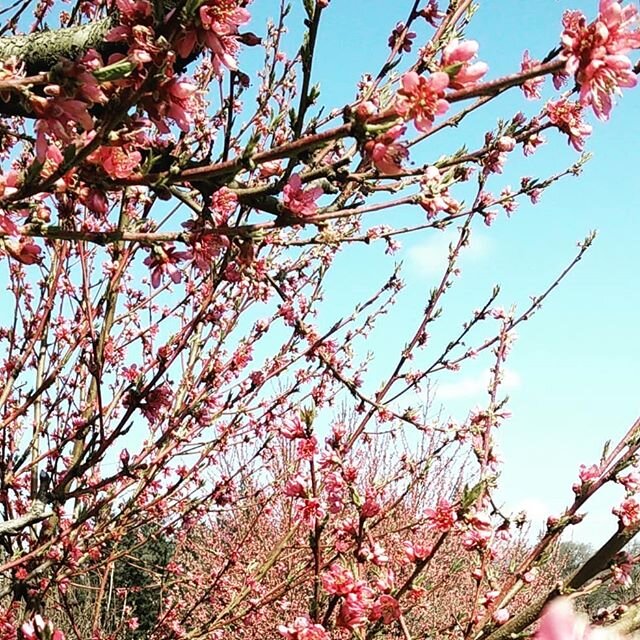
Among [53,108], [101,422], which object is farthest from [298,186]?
A: [101,422]

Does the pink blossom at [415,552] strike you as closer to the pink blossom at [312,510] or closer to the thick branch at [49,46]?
the pink blossom at [312,510]

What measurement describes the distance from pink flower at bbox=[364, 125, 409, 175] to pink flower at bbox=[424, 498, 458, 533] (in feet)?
3.98

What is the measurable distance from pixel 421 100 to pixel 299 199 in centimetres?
36

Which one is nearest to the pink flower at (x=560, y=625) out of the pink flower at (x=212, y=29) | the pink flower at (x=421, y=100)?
the pink flower at (x=421, y=100)

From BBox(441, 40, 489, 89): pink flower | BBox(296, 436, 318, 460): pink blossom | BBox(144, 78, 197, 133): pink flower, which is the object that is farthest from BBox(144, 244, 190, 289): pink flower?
BBox(296, 436, 318, 460): pink blossom

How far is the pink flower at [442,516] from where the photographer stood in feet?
6.85

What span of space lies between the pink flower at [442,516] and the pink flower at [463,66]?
1.34 meters

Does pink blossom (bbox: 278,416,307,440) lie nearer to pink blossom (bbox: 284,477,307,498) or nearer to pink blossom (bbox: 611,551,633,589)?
pink blossom (bbox: 284,477,307,498)

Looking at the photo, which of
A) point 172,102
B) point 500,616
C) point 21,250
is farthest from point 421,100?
point 500,616

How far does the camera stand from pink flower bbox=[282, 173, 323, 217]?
1420 millimetres

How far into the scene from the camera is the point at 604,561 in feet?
5.34

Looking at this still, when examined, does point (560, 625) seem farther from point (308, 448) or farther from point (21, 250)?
point (308, 448)

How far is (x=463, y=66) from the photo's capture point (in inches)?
47.4

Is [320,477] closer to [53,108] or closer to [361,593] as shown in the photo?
[361,593]
